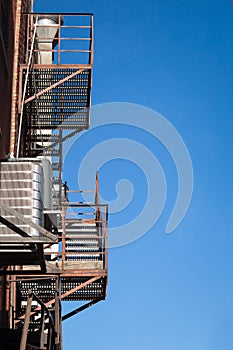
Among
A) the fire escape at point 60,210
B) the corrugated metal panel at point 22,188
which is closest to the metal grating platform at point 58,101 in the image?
the fire escape at point 60,210

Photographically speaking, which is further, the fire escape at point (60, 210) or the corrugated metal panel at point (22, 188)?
the fire escape at point (60, 210)

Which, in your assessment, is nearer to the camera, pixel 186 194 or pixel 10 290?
pixel 186 194

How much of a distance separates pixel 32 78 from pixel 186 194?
15.4 ft

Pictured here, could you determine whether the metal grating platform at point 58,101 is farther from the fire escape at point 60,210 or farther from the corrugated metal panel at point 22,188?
the corrugated metal panel at point 22,188

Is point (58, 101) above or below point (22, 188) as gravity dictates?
above

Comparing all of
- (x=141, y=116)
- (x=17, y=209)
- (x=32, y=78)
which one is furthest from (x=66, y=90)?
(x=17, y=209)

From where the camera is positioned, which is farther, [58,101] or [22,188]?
[58,101]

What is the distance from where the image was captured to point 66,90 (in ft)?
53.0

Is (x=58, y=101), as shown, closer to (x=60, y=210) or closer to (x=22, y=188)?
(x=60, y=210)

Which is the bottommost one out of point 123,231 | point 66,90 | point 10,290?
point 10,290

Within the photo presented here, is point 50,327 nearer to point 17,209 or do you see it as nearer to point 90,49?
point 17,209

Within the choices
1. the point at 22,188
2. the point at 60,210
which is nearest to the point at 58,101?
the point at 60,210

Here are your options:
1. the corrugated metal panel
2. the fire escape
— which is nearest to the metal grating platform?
the fire escape

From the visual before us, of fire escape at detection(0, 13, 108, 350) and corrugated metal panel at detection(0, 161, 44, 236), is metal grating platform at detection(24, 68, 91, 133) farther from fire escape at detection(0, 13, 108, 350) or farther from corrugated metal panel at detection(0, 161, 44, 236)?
corrugated metal panel at detection(0, 161, 44, 236)
